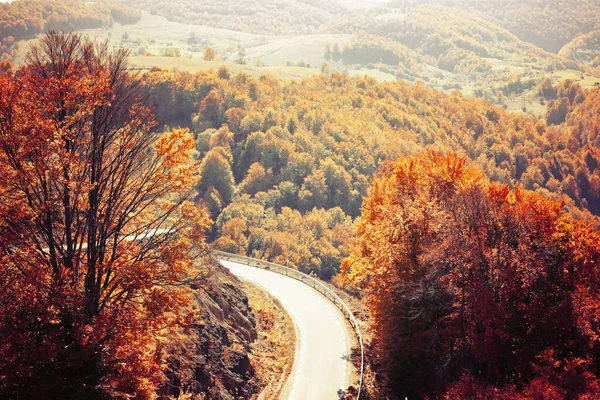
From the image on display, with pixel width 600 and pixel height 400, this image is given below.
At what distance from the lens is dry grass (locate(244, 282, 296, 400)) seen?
28.3 metres

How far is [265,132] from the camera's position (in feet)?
437

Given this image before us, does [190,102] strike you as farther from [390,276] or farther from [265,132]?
[390,276]

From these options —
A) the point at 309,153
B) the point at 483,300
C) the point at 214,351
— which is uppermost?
the point at 483,300

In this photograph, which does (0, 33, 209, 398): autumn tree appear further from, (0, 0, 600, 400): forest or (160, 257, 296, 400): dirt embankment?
(160, 257, 296, 400): dirt embankment

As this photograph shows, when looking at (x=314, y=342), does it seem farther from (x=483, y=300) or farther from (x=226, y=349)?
(x=483, y=300)

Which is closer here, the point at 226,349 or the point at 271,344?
the point at 226,349

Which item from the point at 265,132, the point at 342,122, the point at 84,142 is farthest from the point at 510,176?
the point at 84,142

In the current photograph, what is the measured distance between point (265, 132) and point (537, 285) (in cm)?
11067

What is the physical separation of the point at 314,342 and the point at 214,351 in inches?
397

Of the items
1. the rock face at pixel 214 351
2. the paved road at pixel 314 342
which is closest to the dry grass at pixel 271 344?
the paved road at pixel 314 342

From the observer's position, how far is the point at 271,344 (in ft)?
109

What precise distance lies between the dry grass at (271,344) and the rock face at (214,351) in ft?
2.48

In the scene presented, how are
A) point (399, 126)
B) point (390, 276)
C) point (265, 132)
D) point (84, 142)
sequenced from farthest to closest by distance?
point (399, 126)
point (265, 132)
point (390, 276)
point (84, 142)

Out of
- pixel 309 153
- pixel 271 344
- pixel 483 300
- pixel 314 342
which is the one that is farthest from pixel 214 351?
pixel 309 153
